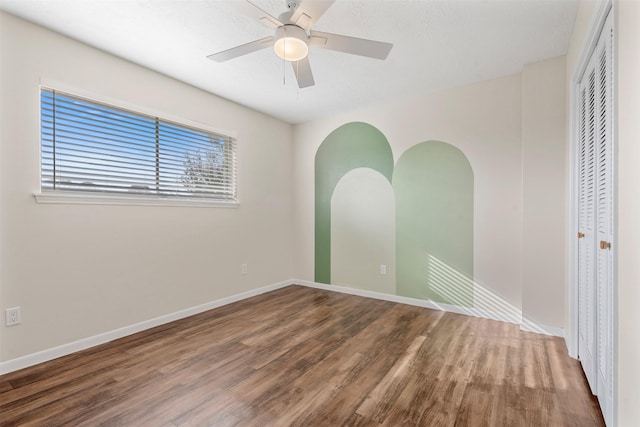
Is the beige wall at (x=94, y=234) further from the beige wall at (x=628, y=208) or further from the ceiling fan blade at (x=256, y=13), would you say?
the beige wall at (x=628, y=208)

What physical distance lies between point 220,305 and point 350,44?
10.2 ft

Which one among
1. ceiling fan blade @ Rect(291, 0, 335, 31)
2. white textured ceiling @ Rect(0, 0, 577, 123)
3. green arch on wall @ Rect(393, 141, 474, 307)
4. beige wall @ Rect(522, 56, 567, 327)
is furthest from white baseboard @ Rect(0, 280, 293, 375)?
beige wall @ Rect(522, 56, 567, 327)

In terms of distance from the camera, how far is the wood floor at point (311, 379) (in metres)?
1.67

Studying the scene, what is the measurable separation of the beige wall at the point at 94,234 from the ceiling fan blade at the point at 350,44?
2.01m

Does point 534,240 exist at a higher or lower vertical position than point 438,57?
lower

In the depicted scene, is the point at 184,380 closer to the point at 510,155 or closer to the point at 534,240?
the point at 534,240

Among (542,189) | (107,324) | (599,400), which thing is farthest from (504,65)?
(107,324)

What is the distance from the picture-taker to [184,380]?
2037 mm

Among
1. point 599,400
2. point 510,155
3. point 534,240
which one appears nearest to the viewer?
point 599,400

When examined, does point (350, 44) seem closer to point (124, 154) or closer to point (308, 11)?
point (308, 11)

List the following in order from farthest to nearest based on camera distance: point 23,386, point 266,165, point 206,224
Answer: point 266,165 < point 206,224 < point 23,386

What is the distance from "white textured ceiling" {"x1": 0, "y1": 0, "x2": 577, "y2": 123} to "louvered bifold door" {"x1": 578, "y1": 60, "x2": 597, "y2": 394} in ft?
2.12

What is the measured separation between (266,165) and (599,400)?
3.93m

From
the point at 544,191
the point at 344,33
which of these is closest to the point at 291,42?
the point at 344,33
